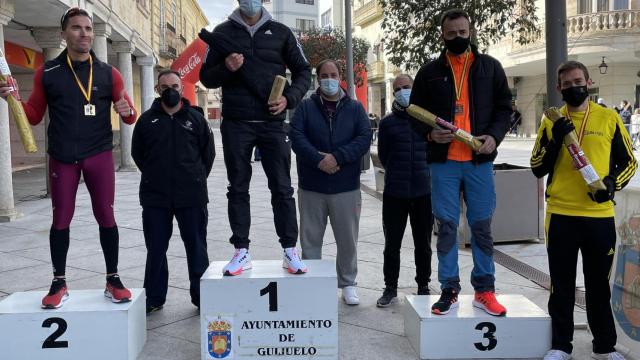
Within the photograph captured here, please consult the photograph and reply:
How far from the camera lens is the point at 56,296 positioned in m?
3.93

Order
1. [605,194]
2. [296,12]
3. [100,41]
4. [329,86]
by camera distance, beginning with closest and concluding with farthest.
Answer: [605,194] < [329,86] < [100,41] < [296,12]

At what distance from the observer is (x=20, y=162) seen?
2045cm

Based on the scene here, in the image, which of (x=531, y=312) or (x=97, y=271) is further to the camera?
(x=97, y=271)

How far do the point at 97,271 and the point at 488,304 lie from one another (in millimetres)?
4065

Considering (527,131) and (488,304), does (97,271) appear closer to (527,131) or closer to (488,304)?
(488,304)

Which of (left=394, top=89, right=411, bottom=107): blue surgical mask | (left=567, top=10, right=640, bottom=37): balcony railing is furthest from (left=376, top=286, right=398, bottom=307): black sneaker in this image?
(left=567, top=10, right=640, bottom=37): balcony railing

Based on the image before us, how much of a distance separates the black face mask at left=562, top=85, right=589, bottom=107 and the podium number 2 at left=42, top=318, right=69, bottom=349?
3.51 m

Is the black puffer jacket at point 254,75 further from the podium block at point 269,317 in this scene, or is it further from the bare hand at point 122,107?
the podium block at point 269,317

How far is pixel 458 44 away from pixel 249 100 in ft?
4.73

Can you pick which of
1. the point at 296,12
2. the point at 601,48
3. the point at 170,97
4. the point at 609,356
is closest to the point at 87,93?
the point at 170,97

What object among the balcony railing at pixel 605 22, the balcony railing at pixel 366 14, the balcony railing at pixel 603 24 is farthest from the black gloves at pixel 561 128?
the balcony railing at pixel 366 14

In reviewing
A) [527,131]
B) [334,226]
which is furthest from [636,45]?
[334,226]

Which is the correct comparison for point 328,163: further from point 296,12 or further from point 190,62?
point 296,12

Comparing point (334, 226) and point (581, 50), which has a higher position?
point (581, 50)
